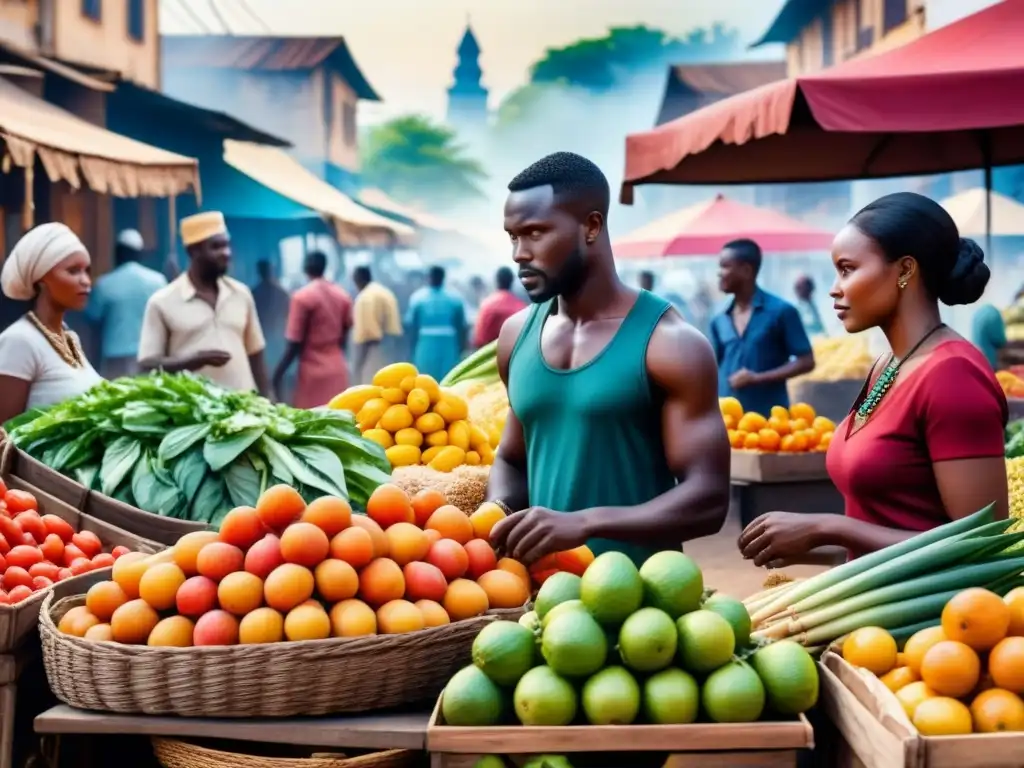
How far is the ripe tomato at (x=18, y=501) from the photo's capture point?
3754 mm

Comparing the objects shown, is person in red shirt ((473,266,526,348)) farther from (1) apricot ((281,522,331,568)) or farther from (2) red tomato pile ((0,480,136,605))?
(1) apricot ((281,522,331,568))

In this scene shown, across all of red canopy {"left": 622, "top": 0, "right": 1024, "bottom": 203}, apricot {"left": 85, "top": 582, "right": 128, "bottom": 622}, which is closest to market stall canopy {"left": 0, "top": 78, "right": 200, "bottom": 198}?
red canopy {"left": 622, "top": 0, "right": 1024, "bottom": 203}

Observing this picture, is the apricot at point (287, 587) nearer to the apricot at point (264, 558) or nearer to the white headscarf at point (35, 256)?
the apricot at point (264, 558)

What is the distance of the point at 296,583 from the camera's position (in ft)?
7.89

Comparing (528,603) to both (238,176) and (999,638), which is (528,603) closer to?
(999,638)

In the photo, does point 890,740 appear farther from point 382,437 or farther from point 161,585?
point 382,437

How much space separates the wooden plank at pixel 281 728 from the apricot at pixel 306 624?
Answer: 0.16m

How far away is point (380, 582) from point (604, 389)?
788mm

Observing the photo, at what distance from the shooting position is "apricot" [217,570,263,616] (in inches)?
95.0

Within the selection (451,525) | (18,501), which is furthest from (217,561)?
(18,501)

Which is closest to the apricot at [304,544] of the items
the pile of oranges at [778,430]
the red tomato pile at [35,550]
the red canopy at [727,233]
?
the red tomato pile at [35,550]

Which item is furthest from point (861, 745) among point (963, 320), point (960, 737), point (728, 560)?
point (963, 320)

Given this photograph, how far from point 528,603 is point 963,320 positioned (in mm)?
15976

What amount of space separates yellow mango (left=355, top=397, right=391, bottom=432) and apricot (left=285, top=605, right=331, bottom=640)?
2430 millimetres
